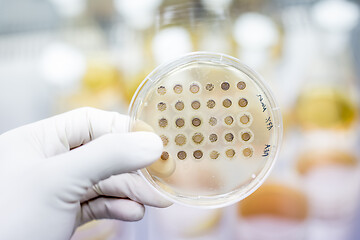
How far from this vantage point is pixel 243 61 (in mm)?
1091

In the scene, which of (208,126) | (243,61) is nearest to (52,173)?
(208,126)

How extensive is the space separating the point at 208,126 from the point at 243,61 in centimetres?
50

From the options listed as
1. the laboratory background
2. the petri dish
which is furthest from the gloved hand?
the laboratory background

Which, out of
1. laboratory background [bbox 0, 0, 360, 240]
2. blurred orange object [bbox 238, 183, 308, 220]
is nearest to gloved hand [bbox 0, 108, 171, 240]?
laboratory background [bbox 0, 0, 360, 240]

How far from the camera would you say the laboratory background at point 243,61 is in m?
1.09

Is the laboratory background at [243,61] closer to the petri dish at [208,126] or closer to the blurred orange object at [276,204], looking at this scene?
the blurred orange object at [276,204]

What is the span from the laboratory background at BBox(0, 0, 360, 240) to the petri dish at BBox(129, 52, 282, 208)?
0.39 metres

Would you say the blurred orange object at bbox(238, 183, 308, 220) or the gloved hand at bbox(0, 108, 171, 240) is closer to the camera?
the gloved hand at bbox(0, 108, 171, 240)

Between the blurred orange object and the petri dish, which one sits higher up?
the petri dish

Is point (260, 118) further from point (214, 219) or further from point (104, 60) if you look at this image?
point (104, 60)

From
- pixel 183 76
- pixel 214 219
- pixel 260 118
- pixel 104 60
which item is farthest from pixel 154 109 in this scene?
pixel 104 60

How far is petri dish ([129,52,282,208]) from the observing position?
655 millimetres

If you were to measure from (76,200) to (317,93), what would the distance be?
90 centimetres

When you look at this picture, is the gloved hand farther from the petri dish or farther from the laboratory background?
the laboratory background
